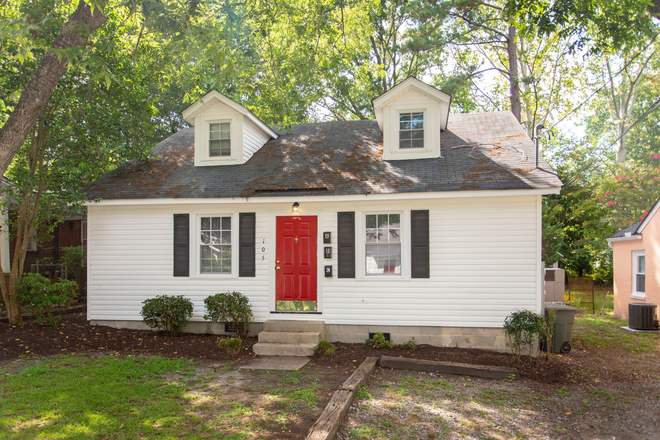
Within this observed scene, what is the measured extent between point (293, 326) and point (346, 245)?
1.90 metres

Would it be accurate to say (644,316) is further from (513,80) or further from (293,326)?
(513,80)

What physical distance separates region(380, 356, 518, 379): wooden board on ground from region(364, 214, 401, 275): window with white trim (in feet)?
6.75

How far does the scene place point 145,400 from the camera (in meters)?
5.46

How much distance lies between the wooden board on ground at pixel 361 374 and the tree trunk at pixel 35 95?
5.85m

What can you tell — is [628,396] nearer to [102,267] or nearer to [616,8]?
[616,8]

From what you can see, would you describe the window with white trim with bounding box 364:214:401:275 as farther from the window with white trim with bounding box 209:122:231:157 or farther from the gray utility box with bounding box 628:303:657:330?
the gray utility box with bounding box 628:303:657:330

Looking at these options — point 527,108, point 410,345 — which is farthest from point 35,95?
point 527,108

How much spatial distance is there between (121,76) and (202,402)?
7812mm

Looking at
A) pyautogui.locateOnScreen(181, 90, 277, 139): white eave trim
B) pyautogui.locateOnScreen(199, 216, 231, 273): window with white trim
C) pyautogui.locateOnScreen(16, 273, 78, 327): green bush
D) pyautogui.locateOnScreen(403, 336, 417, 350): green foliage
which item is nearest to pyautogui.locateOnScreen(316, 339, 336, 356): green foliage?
pyautogui.locateOnScreen(403, 336, 417, 350): green foliage

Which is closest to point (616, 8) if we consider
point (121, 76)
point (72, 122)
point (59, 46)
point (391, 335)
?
point (391, 335)

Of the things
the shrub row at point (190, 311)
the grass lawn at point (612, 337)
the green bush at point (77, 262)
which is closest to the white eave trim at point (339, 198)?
the shrub row at point (190, 311)

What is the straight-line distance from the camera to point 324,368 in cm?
734

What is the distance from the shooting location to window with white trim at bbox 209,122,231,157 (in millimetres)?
11016

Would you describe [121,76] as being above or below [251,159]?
above
